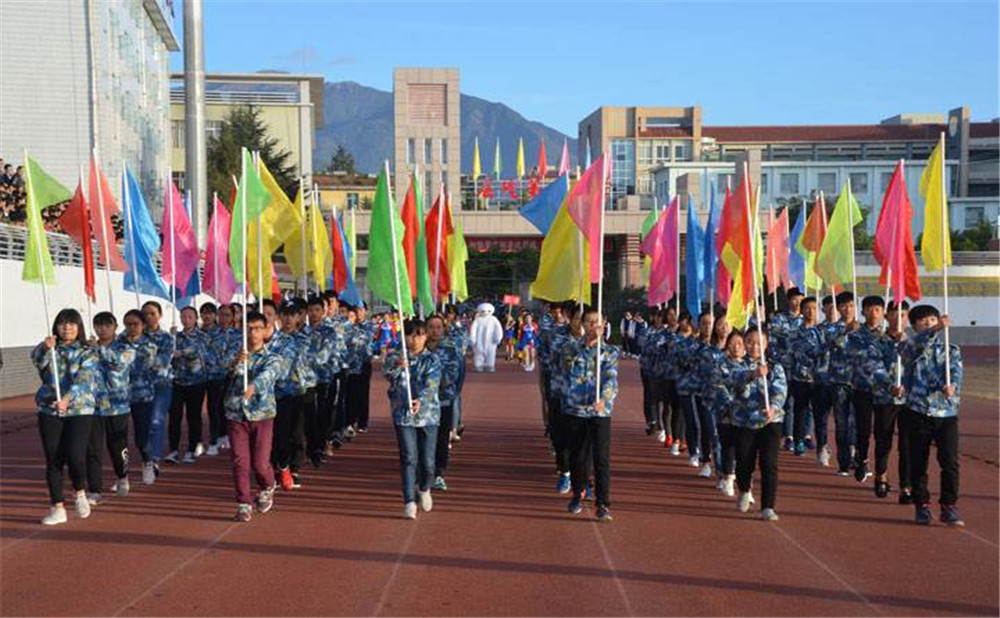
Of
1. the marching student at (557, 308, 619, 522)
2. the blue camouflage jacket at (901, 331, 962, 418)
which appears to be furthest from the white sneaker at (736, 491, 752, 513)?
the blue camouflage jacket at (901, 331, 962, 418)

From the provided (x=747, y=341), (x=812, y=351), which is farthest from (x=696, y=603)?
(x=812, y=351)

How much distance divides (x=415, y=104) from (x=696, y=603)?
150 feet

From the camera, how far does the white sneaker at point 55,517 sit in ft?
29.9

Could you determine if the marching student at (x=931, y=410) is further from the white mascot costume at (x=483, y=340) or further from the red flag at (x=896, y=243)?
the white mascot costume at (x=483, y=340)

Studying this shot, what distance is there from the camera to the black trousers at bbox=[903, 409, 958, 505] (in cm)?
910

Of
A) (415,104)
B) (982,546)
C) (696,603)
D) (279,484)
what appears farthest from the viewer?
(415,104)

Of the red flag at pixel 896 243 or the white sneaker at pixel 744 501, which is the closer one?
the white sneaker at pixel 744 501

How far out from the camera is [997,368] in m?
31.5

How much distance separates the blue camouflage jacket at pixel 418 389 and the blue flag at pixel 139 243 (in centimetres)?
454

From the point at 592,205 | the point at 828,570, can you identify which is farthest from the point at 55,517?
the point at 828,570

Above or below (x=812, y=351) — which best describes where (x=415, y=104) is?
above

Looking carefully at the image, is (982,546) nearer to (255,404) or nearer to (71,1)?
(255,404)

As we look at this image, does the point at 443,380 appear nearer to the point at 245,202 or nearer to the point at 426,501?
the point at 426,501

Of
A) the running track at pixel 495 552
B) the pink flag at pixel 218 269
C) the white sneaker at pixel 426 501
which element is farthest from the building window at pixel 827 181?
the white sneaker at pixel 426 501
